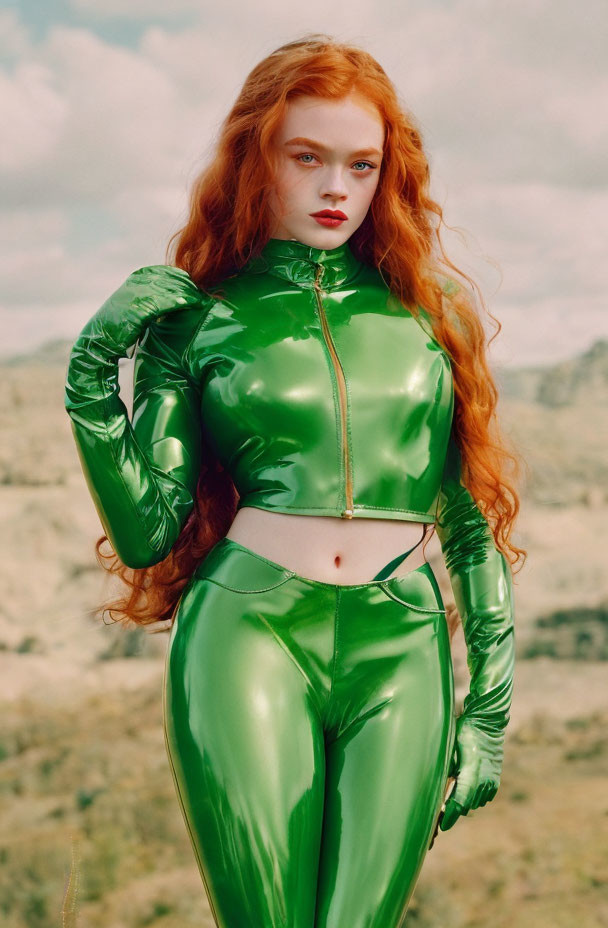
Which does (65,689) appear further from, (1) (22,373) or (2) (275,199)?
(2) (275,199)

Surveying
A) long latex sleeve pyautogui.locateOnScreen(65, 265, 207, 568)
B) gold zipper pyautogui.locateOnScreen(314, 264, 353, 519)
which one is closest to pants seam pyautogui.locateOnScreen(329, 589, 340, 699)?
gold zipper pyautogui.locateOnScreen(314, 264, 353, 519)

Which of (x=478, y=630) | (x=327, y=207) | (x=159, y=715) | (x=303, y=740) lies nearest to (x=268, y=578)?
(x=303, y=740)

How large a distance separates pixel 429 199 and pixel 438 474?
70cm

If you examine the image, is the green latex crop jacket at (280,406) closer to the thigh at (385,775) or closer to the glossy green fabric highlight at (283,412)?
the glossy green fabric highlight at (283,412)

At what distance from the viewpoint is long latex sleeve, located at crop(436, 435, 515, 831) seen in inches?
107

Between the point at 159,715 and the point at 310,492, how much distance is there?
11.3 metres

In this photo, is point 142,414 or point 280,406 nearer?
point 280,406

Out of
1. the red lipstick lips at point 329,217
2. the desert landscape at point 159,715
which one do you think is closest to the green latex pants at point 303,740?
the red lipstick lips at point 329,217

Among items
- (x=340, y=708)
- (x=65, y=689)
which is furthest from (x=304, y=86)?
(x=65, y=689)

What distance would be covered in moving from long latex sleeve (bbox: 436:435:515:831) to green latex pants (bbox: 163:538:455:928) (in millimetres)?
164

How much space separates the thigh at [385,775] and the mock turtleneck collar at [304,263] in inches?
28.6

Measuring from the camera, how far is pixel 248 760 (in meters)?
2.37

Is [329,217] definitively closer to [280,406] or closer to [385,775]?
[280,406]

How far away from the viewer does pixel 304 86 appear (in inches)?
107
